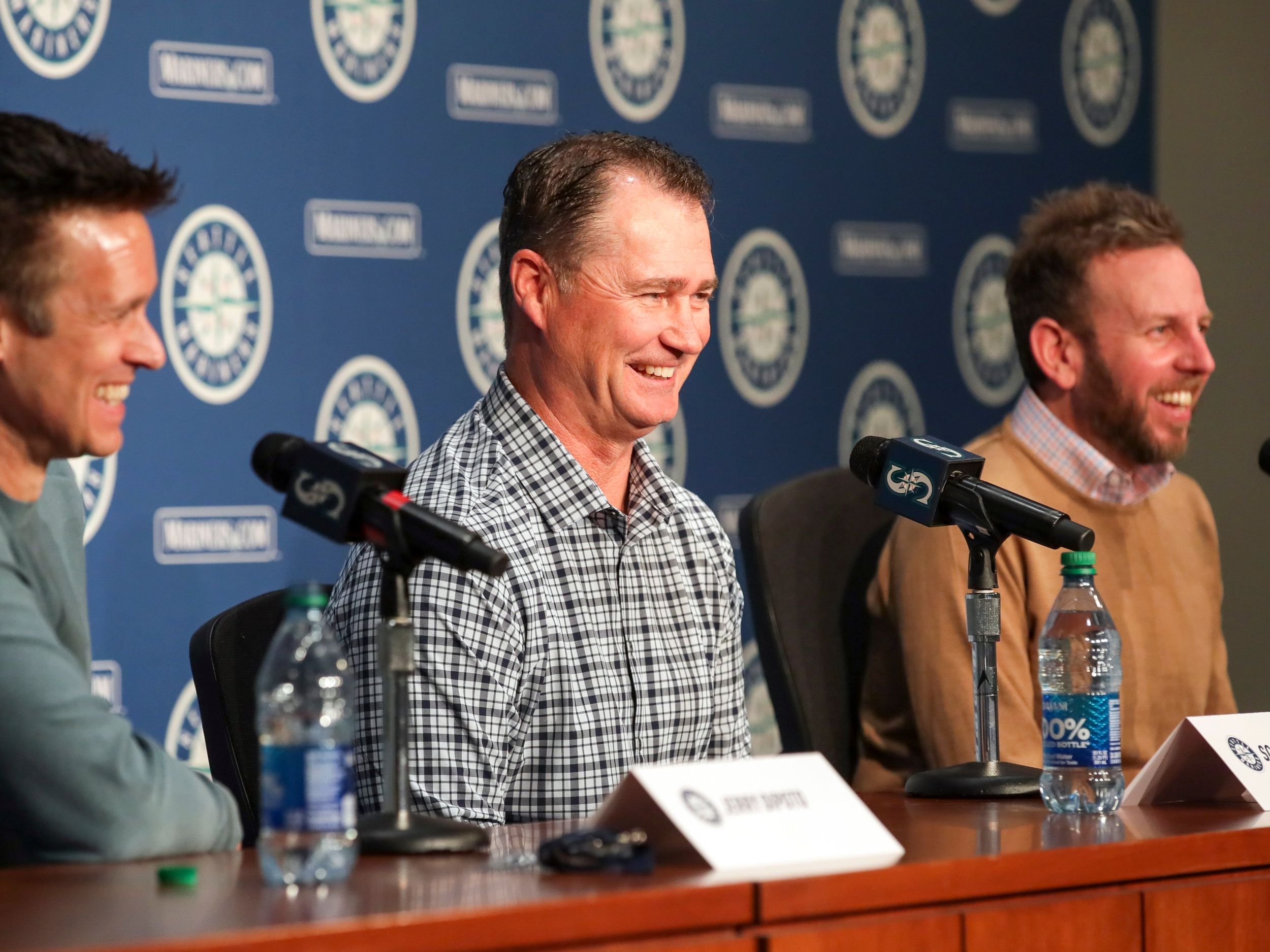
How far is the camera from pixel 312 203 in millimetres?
3273

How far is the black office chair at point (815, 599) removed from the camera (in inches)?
105

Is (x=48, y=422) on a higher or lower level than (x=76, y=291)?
lower

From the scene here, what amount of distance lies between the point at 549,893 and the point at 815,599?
150cm

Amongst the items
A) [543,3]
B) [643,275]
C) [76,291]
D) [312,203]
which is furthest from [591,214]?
[543,3]

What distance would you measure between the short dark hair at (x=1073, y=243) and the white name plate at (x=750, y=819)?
5.65 ft

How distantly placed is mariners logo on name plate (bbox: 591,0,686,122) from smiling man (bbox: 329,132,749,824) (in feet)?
4.30

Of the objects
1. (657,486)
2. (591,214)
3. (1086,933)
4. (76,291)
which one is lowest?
(1086,933)

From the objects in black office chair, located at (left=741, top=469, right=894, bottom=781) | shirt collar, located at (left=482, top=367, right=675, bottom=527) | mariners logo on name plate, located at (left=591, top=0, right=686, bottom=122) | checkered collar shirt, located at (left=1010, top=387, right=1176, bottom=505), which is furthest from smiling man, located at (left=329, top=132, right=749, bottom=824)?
mariners logo on name plate, located at (left=591, top=0, right=686, bottom=122)

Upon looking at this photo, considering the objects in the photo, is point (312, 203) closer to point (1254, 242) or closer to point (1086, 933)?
point (1086, 933)

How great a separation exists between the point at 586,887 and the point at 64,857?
1.77 ft

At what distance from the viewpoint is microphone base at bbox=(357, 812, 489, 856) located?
154 centimetres

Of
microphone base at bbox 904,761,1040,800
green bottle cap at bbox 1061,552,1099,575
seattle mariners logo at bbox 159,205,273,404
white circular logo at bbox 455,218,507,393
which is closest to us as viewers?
green bottle cap at bbox 1061,552,1099,575

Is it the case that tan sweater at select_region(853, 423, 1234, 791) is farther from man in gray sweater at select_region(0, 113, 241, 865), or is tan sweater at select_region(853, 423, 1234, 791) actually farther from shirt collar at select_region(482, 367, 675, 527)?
man in gray sweater at select_region(0, 113, 241, 865)

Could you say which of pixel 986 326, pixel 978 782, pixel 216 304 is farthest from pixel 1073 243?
pixel 216 304
